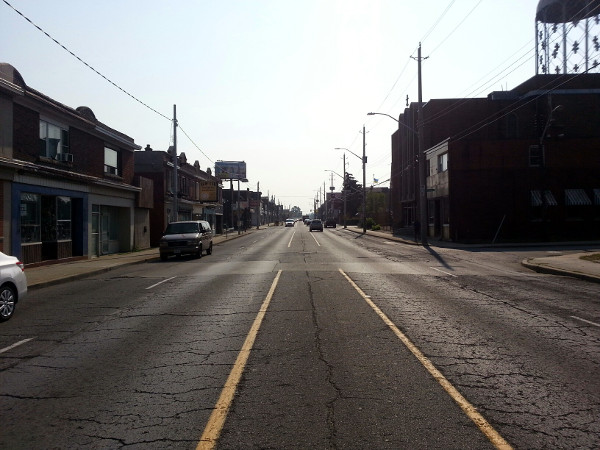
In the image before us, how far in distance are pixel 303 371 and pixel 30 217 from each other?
18573 millimetres

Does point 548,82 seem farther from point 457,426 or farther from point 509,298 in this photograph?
point 457,426

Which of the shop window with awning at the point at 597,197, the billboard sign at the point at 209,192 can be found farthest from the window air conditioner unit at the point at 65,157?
the shop window with awning at the point at 597,197

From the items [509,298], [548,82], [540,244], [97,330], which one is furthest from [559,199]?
[97,330]

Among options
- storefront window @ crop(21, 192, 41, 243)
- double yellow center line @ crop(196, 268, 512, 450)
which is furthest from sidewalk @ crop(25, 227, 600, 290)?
double yellow center line @ crop(196, 268, 512, 450)

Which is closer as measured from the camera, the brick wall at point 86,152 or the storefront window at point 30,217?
the storefront window at point 30,217

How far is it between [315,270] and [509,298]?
8.37 meters

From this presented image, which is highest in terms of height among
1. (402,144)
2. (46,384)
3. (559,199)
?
(402,144)

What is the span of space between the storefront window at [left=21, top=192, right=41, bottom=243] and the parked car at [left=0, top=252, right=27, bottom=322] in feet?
36.7

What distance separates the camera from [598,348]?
26.1 feet

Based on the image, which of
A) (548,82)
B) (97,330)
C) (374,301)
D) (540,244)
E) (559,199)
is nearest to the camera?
(97,330)

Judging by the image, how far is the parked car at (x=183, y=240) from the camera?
87.5 feet

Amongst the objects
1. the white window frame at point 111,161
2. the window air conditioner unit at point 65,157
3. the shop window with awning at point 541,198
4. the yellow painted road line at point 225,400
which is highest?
the white window frame at point 111,161

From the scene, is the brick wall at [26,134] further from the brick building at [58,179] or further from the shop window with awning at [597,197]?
the shop window with awning at [597,197]

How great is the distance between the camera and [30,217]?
2184cm
